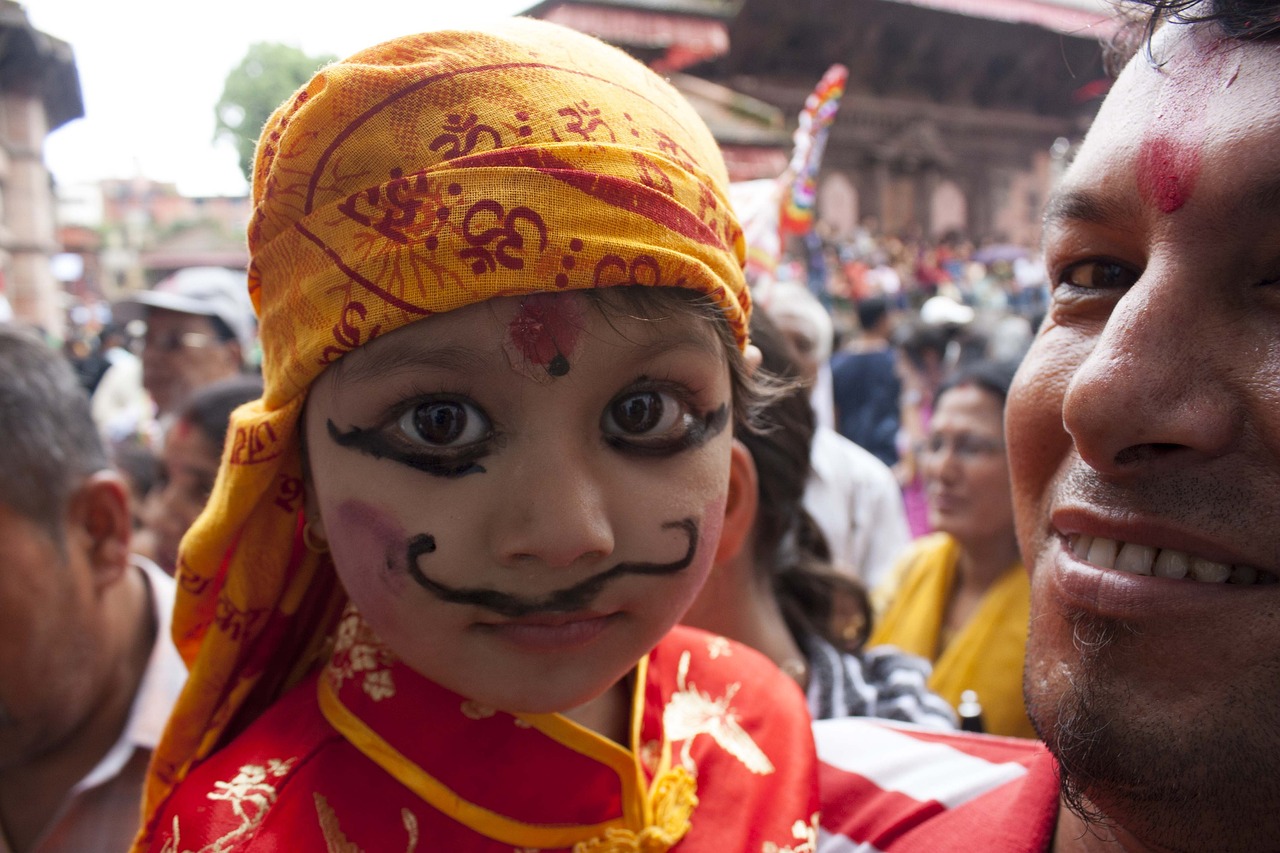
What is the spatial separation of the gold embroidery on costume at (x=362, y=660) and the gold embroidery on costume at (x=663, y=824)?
334 millimetres

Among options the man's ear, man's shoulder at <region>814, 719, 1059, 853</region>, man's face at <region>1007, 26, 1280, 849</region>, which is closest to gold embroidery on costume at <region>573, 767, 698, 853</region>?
man's shoulder at <region>814, 719, 1059, 853</region>

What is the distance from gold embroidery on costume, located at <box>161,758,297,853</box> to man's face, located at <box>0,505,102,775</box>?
0.90m

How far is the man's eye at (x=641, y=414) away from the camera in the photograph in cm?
121

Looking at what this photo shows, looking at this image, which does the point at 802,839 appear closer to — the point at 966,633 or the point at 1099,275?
the point at 1099,275

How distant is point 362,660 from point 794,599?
152 cm

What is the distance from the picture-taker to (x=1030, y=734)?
306cm

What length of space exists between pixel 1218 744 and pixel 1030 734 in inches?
89.7

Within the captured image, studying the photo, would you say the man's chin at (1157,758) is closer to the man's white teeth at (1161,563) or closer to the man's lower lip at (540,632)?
the man's white teeth at (1161,563)

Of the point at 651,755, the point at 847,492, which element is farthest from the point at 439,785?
the point at 847,492

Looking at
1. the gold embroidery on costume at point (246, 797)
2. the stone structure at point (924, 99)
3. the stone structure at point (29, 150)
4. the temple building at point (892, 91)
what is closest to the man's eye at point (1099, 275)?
the gold embroidery on costume at point (246, 797)

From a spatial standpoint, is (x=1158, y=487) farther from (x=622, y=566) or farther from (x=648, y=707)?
(x=648, y=707)

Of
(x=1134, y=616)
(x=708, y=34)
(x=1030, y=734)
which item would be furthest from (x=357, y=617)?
(x=708, y=34)

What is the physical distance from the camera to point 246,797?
121 cm

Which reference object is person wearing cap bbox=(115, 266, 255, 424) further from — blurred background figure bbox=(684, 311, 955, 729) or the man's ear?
blurred background figure bbox=(684, 311, 955, 729)
